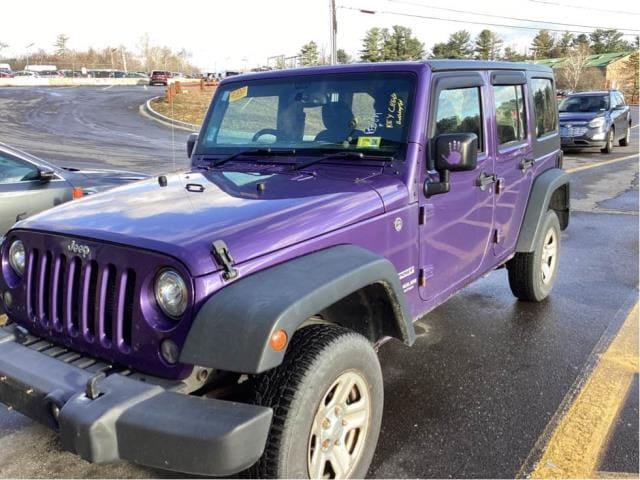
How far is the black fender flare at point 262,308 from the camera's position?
2.07 metres

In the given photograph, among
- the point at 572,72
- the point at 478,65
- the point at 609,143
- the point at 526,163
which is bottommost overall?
the point at 609,143

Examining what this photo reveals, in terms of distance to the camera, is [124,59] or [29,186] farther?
[124,59]

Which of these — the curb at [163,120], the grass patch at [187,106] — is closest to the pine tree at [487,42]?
the grass patch at [187,106]

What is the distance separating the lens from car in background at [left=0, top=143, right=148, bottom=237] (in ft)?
19.0

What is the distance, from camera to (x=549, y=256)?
5266 millimetres

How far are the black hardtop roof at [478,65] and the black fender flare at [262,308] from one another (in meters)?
1.61

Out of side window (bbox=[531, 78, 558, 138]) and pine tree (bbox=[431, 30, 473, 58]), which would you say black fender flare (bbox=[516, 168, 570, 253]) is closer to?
side window (bbox=[531, 78, 558, 138])

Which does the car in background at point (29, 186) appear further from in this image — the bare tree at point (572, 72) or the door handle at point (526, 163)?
the bare tree at point (572, 72)

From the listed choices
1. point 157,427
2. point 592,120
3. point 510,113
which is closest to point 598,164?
point 592,120

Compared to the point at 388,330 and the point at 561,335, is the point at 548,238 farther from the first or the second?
the point at 388,330

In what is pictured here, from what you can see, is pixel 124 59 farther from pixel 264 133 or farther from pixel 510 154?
pixel 510 154

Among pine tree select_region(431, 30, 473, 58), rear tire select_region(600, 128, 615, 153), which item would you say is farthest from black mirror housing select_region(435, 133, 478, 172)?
pine tree select_region(431, 30, 473, 58)

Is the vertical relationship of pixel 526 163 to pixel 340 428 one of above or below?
above

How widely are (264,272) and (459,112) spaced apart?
1.97 meters
